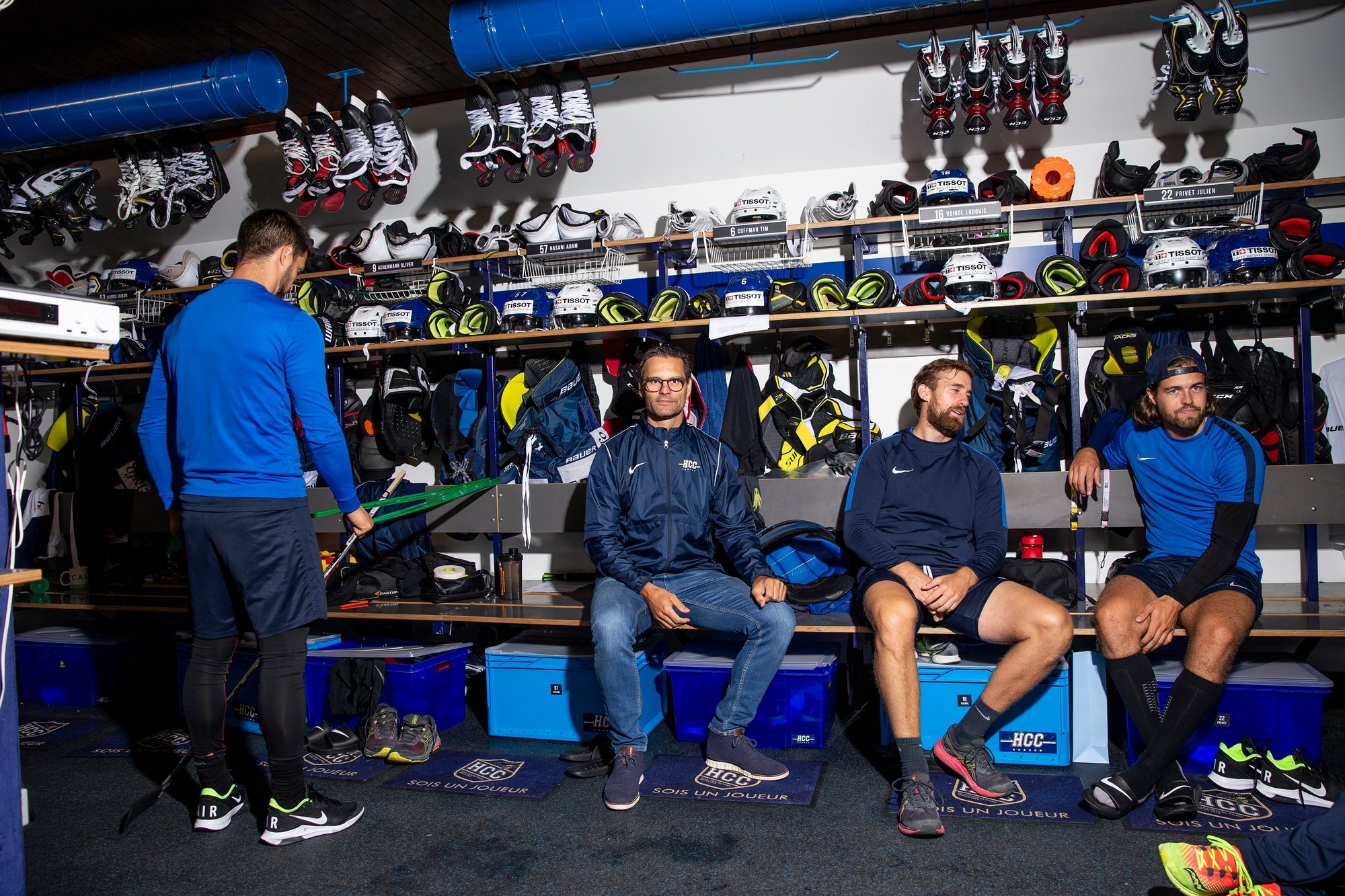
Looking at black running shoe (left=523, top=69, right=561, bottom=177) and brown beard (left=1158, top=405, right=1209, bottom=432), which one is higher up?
black running shoe (left=523, top=69, right=561, bottom=177)

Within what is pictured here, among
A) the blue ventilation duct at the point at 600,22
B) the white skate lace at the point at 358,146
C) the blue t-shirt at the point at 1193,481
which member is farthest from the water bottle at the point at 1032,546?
the white skate lace at the point at 358,146

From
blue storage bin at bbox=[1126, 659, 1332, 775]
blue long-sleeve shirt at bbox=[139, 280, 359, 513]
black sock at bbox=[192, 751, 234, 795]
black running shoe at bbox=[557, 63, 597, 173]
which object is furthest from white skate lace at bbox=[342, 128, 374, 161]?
blue storage bin at bbox=[1126, 659, 1332, 775]

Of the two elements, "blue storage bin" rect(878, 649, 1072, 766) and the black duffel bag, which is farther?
the black duffel bag

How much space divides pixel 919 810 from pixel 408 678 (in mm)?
1857

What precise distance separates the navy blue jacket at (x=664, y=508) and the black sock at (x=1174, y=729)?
1176 mm

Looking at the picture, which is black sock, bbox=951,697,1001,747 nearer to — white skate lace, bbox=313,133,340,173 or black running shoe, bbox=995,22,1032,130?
black running shoe, bbox=995,22,1032,130

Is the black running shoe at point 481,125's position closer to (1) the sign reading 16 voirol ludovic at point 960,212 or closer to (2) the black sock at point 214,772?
(1) the sign reading 16 voirol ludovic at point 960,212

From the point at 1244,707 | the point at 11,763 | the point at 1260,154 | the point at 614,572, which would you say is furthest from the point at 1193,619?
the point at 11,763

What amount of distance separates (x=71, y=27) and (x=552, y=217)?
2.21 meters

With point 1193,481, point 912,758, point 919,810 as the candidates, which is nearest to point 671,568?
point 912,758

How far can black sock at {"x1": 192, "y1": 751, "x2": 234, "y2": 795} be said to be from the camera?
2389mm

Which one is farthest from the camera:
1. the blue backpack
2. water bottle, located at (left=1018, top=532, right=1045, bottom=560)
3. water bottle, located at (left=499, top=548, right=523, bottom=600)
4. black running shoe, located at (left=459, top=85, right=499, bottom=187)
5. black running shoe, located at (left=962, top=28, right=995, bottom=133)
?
black running shoe, located at (left=459, top=85, right=499, bottom=187)

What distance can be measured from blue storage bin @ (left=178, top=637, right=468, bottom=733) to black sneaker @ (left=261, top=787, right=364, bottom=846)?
0.80m

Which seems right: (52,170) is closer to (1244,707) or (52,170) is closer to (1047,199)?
(1047,199)
